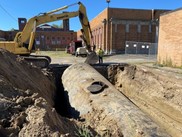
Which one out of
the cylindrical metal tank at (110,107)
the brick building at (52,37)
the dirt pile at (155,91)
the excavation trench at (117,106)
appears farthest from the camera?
the brick building at (52,37)

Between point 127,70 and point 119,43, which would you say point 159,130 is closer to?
point 127,70

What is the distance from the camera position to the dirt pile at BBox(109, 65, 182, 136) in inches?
268

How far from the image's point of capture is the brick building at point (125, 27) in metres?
→ 33.0

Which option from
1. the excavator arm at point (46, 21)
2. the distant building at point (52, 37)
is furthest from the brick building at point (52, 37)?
the excavator arm at point (46, 21)

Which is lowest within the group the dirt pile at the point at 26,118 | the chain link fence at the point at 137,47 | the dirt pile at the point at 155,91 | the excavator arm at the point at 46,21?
the dirt pile at the point at 155,91

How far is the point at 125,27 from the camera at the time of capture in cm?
3359

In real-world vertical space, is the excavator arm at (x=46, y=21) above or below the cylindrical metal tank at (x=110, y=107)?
above

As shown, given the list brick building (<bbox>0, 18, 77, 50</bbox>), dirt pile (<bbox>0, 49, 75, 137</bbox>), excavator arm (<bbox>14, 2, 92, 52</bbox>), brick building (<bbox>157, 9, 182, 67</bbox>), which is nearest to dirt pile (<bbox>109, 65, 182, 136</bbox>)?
dirt pile (<bbox>0, 49, 75, 137</bbox>)

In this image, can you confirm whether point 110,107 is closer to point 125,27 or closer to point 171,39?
point 171,39

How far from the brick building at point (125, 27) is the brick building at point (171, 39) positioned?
1263 centimetres

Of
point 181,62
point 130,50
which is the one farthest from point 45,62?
point 130,50

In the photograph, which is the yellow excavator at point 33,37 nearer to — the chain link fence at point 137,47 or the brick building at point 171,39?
the brick building at point 171,39

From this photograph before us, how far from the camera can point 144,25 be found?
34031 millimetres

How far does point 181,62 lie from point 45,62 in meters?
9.93
